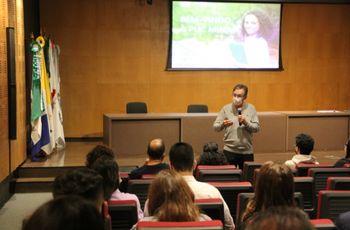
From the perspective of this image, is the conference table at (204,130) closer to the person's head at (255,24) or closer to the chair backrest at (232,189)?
the person's head at (255,24)

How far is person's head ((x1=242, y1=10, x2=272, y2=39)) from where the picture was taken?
31.4ft

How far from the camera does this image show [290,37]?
Answer: 10.0 meters

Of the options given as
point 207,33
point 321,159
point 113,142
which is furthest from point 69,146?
point 321,159

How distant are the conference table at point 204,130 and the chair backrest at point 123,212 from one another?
453 cm

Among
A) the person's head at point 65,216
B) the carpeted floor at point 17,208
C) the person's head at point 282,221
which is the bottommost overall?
the carpeted floor at point 17,208

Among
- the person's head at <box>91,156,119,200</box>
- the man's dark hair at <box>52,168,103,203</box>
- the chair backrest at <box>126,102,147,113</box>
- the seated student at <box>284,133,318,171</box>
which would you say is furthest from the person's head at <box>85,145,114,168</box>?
the chair backrest at <box>126,102,147,113</box>

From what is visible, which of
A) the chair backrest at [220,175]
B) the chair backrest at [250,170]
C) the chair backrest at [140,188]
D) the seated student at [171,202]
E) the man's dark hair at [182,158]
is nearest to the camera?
the seated student at [171,202]

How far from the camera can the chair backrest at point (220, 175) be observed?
13.1 ft

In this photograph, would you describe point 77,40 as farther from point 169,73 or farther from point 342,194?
point 342,194

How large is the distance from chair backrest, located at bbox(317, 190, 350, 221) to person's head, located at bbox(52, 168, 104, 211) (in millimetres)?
1549

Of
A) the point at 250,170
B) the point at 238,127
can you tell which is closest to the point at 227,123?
the point at 238,127

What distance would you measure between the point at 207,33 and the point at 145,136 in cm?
294

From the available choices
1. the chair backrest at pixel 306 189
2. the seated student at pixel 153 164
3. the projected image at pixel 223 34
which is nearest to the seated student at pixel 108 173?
the seated student at pixel 153 164

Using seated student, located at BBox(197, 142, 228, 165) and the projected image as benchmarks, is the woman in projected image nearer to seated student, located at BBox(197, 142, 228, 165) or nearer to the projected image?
the projected image
